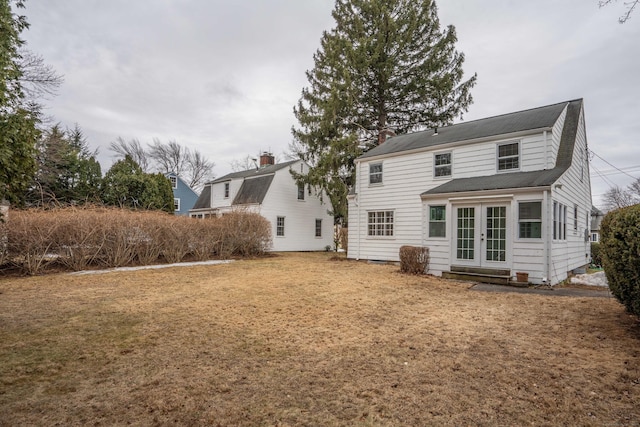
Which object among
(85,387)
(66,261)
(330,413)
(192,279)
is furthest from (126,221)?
(330,413)

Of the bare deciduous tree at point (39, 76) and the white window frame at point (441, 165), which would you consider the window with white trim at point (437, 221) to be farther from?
the bare deciduous tree at point (39, 76)

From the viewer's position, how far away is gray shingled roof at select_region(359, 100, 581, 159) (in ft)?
36.7

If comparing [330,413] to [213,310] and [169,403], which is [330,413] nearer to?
[169,403]

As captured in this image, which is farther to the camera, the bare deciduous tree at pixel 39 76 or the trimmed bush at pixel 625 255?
the bare deciduous tree at pixel 39 76

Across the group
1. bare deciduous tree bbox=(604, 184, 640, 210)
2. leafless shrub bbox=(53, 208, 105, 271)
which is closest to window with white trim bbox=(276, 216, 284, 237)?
leafless shrub bbox=(53, 208, 105, 271)

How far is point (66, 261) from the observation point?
34.7 feet

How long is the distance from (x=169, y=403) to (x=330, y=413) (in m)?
1.37

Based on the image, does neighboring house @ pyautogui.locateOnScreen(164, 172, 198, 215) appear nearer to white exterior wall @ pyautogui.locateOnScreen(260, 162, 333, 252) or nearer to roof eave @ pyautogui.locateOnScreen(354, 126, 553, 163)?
white exterior wall @ pyautogui.locateOnScreen(260, 162, 333, 252)

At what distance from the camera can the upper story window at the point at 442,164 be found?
12.7 metres

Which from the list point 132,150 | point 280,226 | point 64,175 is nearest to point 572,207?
point 280,226

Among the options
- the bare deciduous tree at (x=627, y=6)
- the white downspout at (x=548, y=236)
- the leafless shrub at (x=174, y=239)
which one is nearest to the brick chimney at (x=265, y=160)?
the leafless shrub at (x=174, y=239)

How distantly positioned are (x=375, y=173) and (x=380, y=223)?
2354mm

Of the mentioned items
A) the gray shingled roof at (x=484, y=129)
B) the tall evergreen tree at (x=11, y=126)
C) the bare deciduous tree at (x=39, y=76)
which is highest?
the bare deciduous tree at (x=39, y=76)

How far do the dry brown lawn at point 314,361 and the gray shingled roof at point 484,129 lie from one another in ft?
22.4
